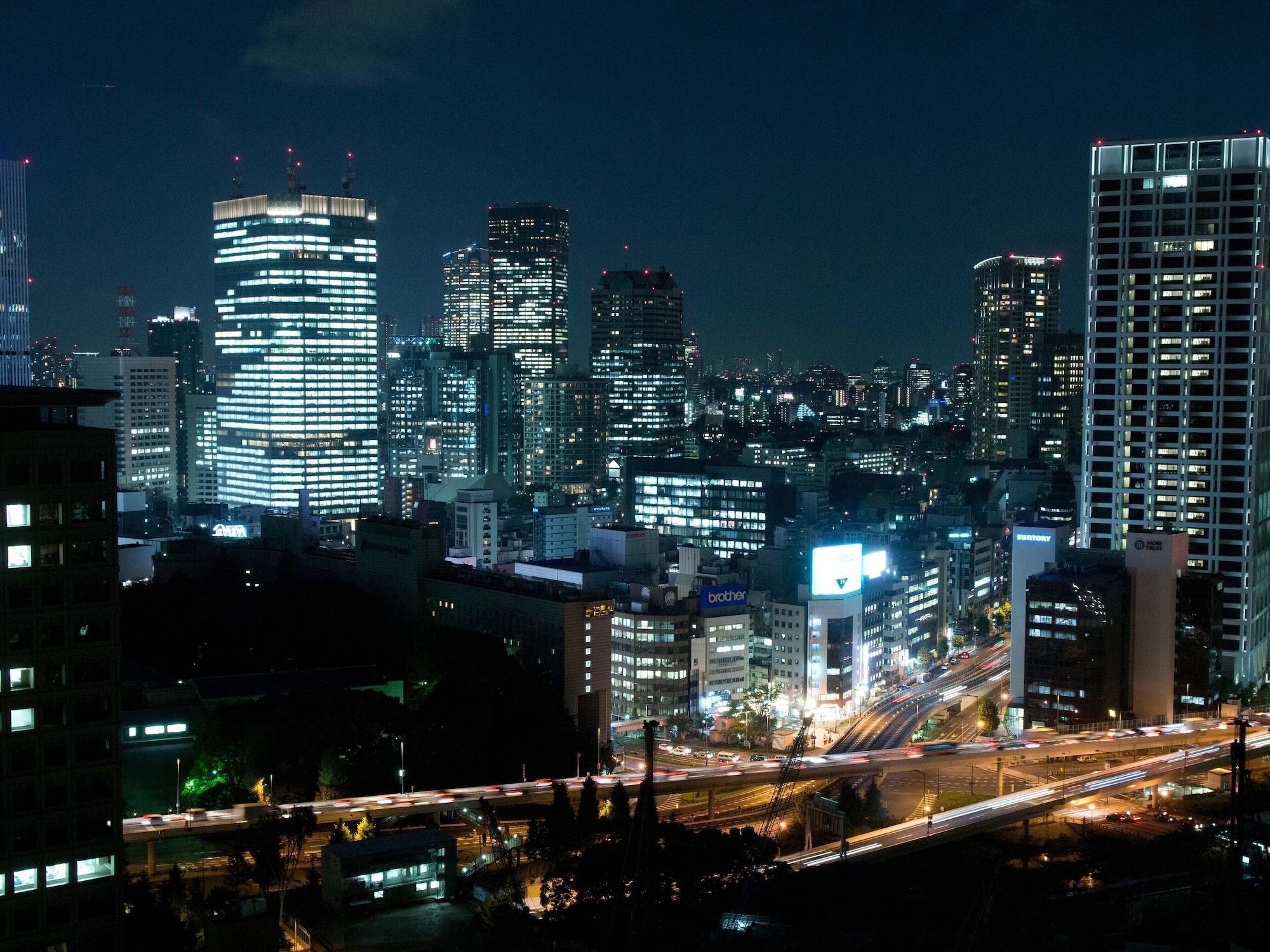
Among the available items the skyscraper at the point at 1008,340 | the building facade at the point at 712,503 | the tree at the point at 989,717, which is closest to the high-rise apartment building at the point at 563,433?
the building facade at the point at 712,503

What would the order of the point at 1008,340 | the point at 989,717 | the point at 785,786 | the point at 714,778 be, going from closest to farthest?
1. the point at 714,778
2. the point at 785,786
3. the point at 989,717
4. the point at 1008,340

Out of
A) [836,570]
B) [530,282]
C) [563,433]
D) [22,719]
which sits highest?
[530,282]

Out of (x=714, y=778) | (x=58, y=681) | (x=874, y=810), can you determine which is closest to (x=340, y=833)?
(x=714, y=778)

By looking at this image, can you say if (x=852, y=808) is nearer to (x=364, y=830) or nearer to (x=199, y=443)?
(x=364, y=830)

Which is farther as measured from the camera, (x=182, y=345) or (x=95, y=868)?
(x=182, y=345)

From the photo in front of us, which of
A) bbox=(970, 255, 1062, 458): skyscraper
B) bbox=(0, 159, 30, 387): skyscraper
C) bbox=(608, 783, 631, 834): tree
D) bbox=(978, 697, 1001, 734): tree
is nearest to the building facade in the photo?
bbox=(978, 697, 1001, 734): tree

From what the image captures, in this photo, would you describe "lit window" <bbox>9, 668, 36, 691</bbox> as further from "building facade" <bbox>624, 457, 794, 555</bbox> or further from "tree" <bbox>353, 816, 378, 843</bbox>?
"building facade" <bbox>624, 457, 794, 555</bbox>

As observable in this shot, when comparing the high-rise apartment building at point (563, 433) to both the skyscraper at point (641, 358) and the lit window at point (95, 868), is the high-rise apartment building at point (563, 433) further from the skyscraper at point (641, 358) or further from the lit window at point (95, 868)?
the lit window at point (95, 868)
